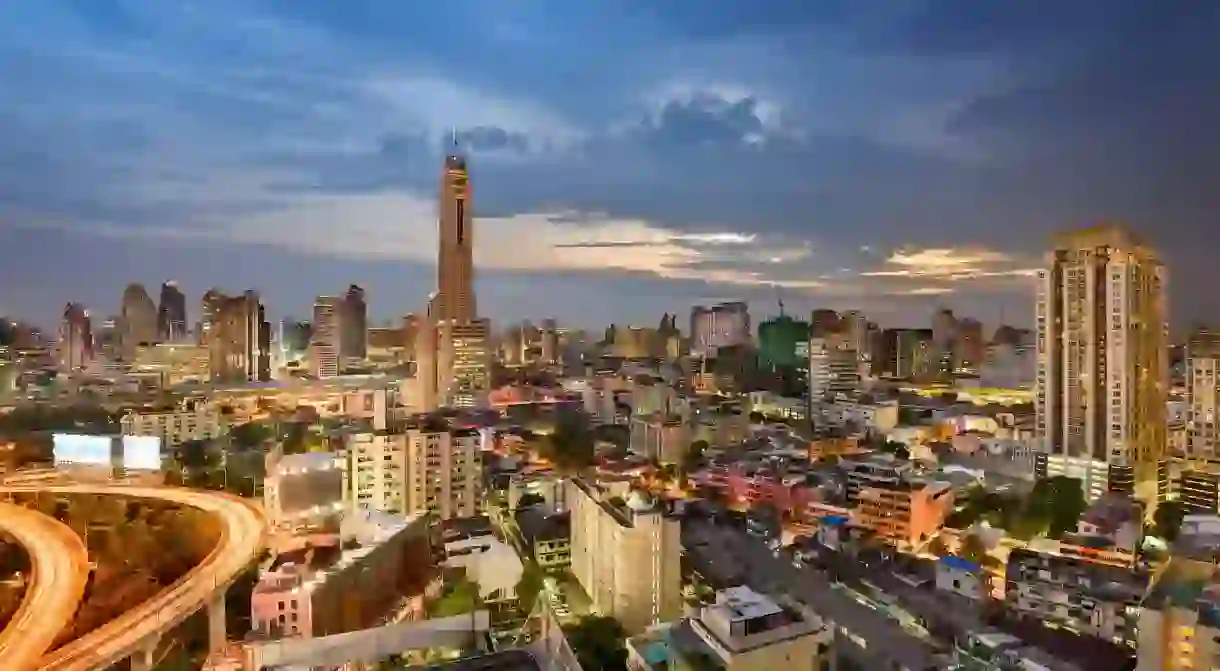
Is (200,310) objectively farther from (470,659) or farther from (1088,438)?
(1088,438)

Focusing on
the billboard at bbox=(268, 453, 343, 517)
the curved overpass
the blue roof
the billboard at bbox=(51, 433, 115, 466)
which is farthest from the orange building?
the billboard at bbox=(51, 433, 115, 466)

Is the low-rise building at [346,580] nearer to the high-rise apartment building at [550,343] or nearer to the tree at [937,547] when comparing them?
the high-rise apartment building at [550,343]

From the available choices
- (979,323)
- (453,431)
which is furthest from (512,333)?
(979,323)

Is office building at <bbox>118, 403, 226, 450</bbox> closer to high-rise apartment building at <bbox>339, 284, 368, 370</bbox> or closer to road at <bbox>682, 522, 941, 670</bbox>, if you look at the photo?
high-rise apartment building at <bbox>339, 284, 368, 370</bbox>

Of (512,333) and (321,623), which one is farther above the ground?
(512,333)

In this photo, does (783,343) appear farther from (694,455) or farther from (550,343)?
(550,343)

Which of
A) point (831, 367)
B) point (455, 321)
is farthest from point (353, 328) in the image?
point (831, 367)

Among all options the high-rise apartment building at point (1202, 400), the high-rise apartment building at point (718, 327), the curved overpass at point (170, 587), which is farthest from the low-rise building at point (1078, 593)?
the curved overpass at point (170, 587)

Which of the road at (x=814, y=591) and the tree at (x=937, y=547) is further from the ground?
the road at (x=814, y=591)
